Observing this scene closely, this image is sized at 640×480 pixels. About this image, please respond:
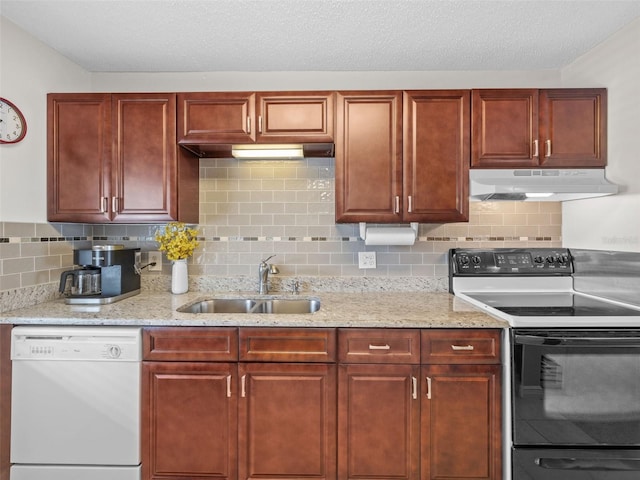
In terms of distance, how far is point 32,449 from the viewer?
1.74 metres

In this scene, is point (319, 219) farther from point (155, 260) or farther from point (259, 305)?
point (155, 260)

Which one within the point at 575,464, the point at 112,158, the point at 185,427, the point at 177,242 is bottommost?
the point at 575,464

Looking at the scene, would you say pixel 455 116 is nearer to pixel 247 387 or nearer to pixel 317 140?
pixel 317 140

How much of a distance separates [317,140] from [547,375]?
1.68 metres

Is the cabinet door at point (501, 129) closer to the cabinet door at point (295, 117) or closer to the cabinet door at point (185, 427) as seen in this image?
the cabinet door at point (295, 117)

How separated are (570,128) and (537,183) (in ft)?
1.41

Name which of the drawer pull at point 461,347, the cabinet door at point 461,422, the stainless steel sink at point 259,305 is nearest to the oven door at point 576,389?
the cabinet door at point 461,422

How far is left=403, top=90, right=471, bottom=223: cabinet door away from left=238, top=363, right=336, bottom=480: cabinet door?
114 cm

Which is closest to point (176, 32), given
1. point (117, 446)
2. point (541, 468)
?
point (117, 446)

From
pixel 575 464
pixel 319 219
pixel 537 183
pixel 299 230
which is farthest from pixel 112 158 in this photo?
pixel 575 464

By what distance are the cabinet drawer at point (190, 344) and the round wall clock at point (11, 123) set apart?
4.19 ft

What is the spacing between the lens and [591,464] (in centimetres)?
161

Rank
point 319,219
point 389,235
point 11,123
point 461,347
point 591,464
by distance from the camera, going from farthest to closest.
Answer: point 319,219
point 389,235
point 11,123
point 461,347
point 591,464

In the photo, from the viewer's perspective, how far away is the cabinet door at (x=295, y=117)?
2.10m
